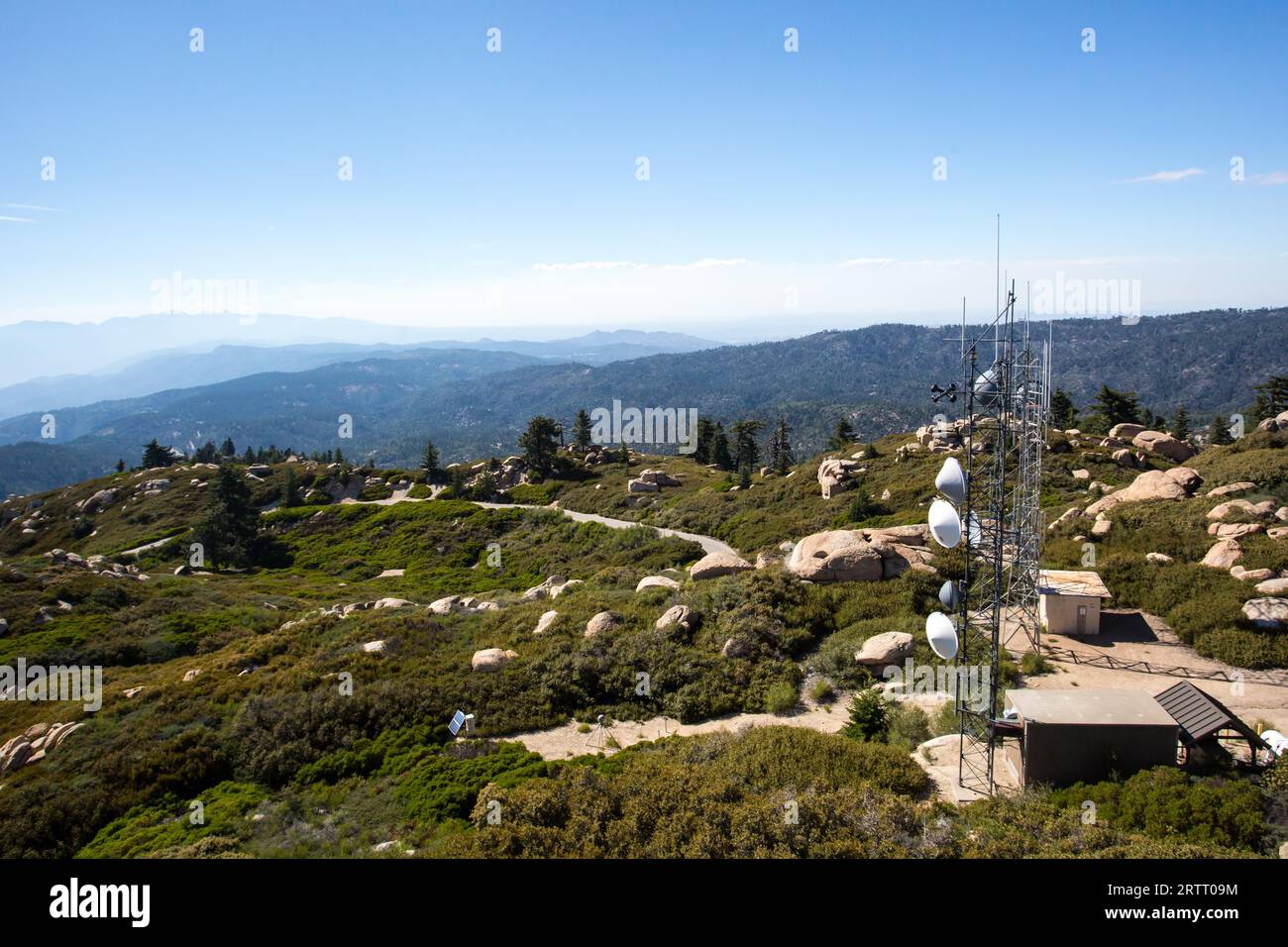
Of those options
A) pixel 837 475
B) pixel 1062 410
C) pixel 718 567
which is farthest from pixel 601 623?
pixel 1062 410

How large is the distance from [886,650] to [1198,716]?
7.13m

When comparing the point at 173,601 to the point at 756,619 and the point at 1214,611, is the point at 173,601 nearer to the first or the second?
the point at 756,619

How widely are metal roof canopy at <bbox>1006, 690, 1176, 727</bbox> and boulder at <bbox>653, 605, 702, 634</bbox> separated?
10.6 m

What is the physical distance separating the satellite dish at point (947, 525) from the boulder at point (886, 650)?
308 inches

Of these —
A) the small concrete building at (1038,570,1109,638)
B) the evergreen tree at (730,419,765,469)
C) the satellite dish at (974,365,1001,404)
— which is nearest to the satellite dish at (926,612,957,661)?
the satellite dish at (974,365,1001,404)

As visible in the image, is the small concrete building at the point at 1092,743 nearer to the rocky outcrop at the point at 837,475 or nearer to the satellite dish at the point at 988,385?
the satellite dish at the point at 988,385

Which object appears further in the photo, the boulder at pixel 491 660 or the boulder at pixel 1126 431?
the boulder at pixel 1126 431

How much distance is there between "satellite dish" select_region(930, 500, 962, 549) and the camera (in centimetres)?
1171

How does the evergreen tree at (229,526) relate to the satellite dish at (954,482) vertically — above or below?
below

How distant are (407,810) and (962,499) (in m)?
12.9

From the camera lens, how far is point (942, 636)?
12.4 meters

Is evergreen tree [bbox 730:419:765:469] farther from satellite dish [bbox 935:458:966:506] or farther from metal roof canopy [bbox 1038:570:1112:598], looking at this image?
satellite dish [bbox 935:458:966:506]

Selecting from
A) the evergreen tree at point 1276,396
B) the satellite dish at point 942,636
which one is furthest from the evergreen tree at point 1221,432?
the satellite dish at point 942,636

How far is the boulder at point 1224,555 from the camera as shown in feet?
70.6
